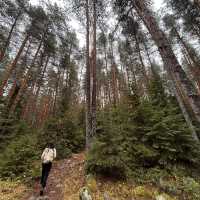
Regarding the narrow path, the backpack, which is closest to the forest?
the narrow path

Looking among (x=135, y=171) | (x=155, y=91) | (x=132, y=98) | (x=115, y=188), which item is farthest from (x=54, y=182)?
(x=155, y=91)

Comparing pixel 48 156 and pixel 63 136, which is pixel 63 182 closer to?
pixel 48 156

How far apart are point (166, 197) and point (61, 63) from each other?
59.4ft

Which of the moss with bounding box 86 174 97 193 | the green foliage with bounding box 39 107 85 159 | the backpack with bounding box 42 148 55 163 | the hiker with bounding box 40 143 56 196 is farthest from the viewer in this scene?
the green foliage with bounding box 39 107 85 159

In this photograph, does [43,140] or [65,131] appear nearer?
[43,140]

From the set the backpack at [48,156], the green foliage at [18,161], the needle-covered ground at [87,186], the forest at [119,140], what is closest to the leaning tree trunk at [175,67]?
the forest at [119,140]

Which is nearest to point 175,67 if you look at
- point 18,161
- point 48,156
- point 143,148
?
point 143,148

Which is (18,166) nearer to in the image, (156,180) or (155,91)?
(156,180)

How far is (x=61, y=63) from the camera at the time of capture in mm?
19625

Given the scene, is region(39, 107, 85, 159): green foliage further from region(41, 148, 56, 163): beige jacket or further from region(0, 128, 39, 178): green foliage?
region(41, 148, 56, 163): beige jacket

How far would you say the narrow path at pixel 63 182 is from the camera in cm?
560

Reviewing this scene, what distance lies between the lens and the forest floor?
485cm

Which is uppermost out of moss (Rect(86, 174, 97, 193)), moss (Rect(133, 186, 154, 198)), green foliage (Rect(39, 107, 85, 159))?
green foliage (Rect(39, 107, 85, 159))

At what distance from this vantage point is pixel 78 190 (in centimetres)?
578
